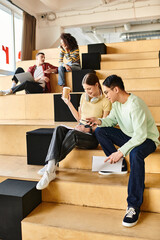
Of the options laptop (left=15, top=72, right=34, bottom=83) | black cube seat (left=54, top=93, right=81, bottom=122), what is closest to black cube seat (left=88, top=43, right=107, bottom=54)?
laptop (left=15, top=72, right=34, bottom=83)

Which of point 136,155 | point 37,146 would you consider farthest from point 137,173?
point 37,146

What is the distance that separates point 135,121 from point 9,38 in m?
4.90

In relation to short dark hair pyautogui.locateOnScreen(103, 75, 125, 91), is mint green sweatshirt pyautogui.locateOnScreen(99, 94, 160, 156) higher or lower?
lower

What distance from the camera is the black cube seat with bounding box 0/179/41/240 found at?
67.0 inches

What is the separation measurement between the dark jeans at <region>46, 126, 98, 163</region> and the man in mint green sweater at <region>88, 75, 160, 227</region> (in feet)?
0.53

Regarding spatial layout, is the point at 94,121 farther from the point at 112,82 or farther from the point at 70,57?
the point at 70,57

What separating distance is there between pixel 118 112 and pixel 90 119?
0.81ft

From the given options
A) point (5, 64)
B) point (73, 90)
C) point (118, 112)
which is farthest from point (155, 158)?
point (5, 64)

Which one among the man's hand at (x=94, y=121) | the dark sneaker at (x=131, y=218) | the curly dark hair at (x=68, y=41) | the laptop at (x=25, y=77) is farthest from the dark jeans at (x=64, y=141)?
the curly dark hair at (x=68, y=41)

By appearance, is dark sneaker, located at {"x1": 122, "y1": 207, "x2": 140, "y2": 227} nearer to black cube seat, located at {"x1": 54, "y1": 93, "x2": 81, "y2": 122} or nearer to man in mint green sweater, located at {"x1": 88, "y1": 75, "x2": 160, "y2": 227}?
man in mint green sweater, located at {"x1": 88, "y1": 75, "x2": 160, "y2": 227}

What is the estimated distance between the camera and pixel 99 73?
3.71 meters

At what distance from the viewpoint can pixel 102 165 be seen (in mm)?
1970

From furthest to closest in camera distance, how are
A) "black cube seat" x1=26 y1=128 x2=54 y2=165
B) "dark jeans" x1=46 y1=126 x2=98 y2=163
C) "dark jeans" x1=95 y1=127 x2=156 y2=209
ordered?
"black cube seat" x1=26 y1=128 x2=54 y2=165, "dark jeans" x1=46 y1=126 x2=98 y2=163, "dark jeans" x1=95 y1=127 x2=156 y2=209

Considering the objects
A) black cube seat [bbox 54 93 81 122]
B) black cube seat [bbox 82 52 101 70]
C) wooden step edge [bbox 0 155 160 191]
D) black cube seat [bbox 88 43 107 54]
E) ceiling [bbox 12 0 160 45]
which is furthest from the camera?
ceiling [bbox 12 0 160 45]
